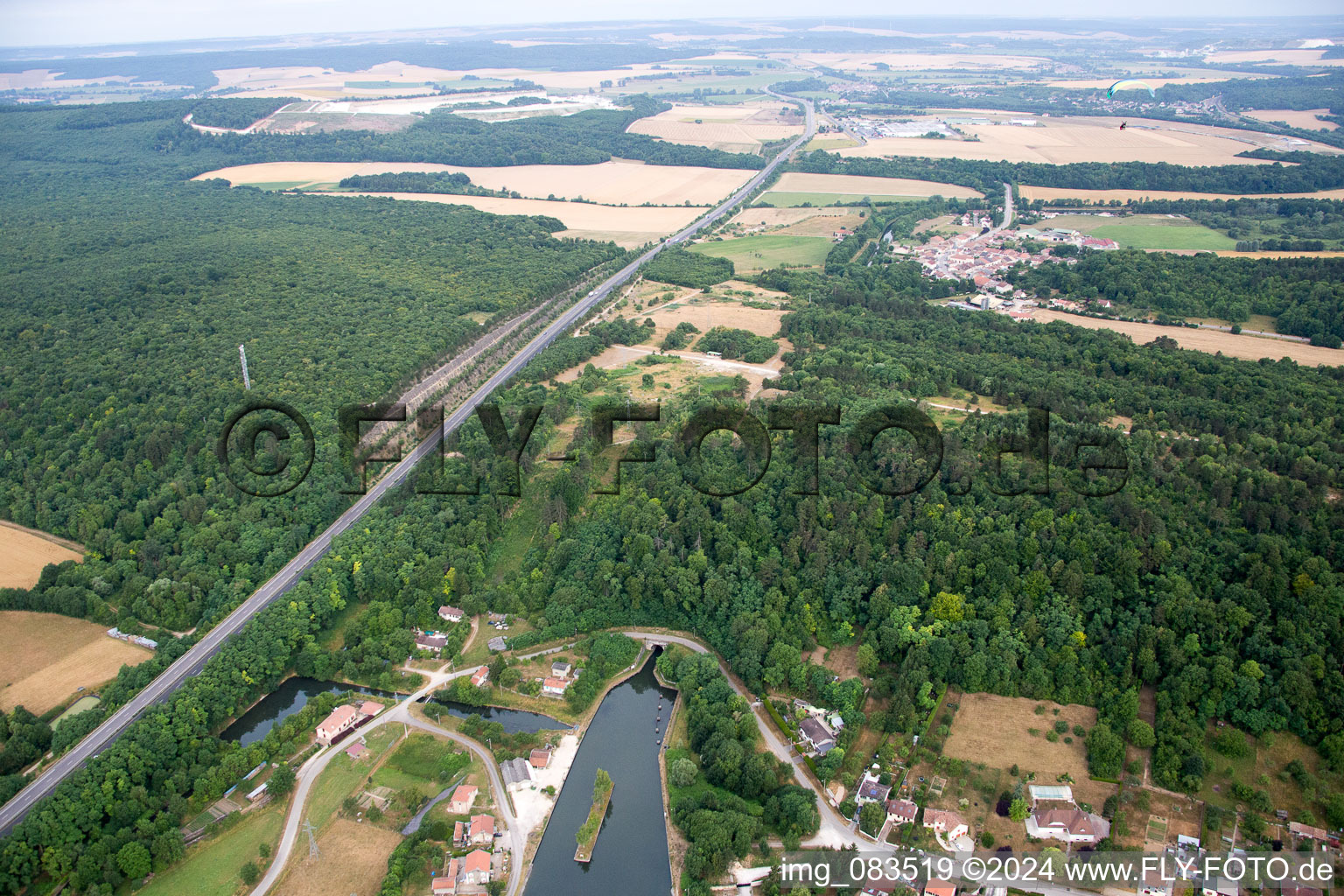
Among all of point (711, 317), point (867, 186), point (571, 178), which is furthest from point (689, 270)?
point (571, 178)

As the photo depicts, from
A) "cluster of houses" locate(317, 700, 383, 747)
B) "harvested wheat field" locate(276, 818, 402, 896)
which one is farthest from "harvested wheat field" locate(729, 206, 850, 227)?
"harvested wheat field" locate(276, 818, 402, 896)

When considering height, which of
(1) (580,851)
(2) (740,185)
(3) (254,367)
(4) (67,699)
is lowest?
(1) (580,851)

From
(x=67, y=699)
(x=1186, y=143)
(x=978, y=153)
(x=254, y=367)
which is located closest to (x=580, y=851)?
(x=67, y=699)

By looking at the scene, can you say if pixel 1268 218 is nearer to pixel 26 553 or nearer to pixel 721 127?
pixel 721 127

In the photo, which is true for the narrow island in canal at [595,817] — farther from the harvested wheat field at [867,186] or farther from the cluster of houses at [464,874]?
the harvested wheat field at [867,186]

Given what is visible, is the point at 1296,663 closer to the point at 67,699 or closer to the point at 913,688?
the point at 913,688

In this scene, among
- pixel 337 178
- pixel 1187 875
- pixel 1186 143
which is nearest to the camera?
pixel 1187 875

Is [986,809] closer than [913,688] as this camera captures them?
Yes
